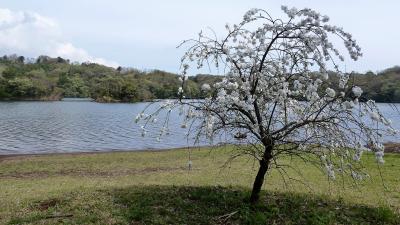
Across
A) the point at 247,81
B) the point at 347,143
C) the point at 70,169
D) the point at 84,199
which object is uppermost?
the point at 247,81

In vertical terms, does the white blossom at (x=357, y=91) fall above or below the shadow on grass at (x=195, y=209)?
above

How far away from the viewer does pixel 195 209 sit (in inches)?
358

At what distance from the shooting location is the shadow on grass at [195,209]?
8.56 meters

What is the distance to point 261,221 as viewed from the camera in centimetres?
850

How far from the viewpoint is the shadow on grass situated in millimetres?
8562

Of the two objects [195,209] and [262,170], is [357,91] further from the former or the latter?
[195,209]

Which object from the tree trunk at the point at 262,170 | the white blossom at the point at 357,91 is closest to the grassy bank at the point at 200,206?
the tree trunk at the point at 262,170

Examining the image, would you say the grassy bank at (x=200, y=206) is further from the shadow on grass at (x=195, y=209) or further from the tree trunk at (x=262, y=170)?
the tree trunk at (x=262, y=170)

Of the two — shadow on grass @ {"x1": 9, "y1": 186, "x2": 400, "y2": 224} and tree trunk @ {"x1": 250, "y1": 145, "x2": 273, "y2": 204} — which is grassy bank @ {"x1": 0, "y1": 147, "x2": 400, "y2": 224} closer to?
shadow on grass @ {"x1": 9, "y1": 186, "x2": 400, "y2": 224}

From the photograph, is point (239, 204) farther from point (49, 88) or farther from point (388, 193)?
point (49, 88)

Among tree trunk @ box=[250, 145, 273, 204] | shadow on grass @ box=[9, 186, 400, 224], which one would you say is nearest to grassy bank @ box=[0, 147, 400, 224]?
shadow on grass @ box=[9, 186, 400, 224]

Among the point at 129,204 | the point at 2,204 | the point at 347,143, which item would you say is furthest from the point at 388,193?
the point at 2,204

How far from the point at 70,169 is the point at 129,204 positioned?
497 inches

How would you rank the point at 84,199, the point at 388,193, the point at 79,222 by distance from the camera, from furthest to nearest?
1. the point at 388,193
2. the point at 84,199
3. the point at 79,222
